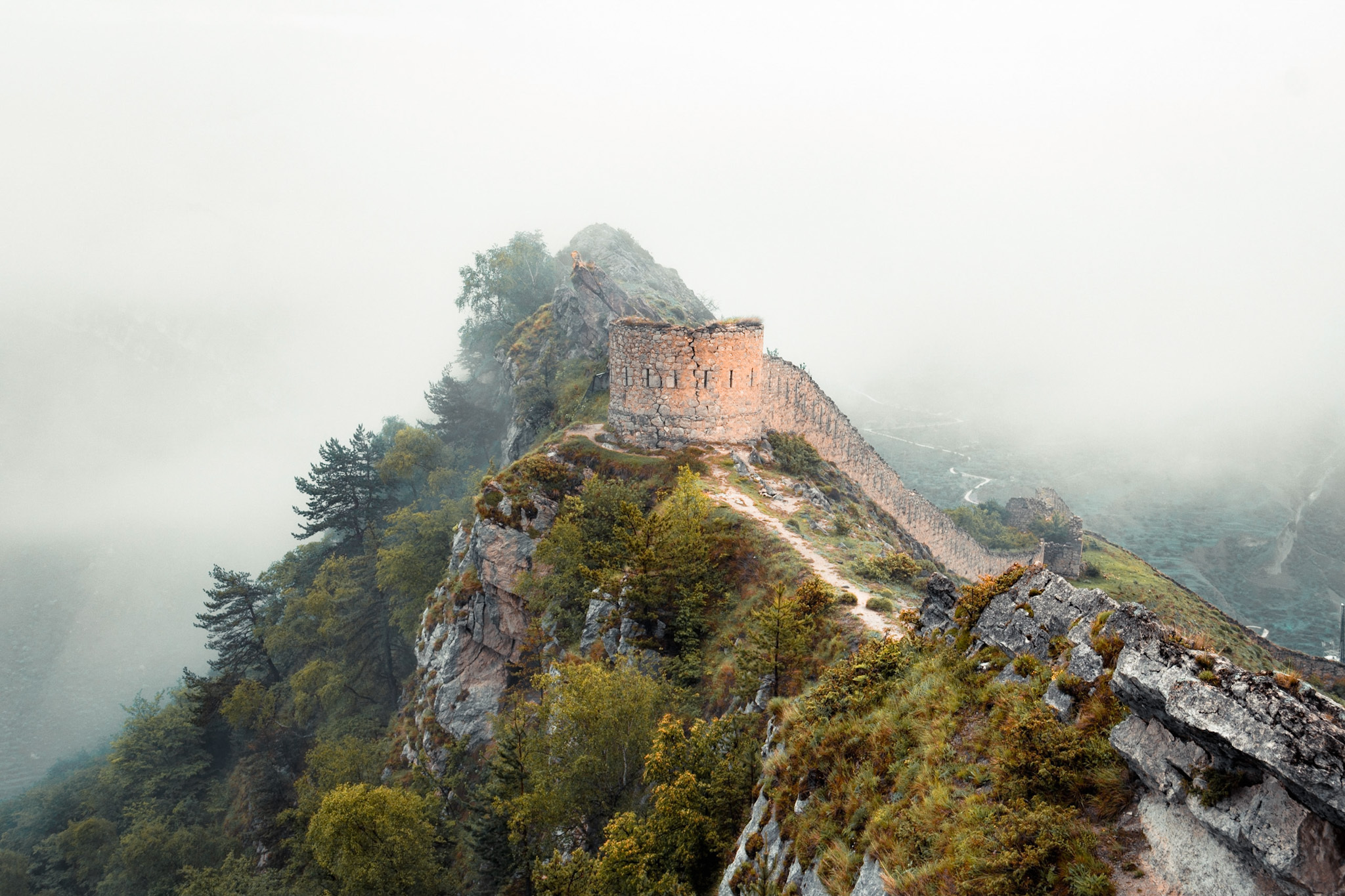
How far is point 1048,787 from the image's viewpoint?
17.6ft

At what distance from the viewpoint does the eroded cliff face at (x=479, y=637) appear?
23.7m

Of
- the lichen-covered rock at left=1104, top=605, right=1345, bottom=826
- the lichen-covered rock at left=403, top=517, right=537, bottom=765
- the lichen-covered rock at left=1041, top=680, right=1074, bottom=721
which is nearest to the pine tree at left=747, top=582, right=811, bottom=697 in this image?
the lichen-covered rock at left=1041, top=680, right=1074, bottom=721

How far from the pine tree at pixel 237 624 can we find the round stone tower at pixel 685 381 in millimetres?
30915

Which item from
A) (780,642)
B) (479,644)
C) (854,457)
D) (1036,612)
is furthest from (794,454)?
(1036,612)

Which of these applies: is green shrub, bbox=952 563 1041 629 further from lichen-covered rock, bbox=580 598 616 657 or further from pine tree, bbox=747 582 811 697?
lichen-covered rock, bbox=580 598 616 657

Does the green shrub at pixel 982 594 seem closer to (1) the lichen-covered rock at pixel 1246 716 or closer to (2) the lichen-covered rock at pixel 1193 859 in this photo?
(1) the lichen-covered rock at pixel 1246 716

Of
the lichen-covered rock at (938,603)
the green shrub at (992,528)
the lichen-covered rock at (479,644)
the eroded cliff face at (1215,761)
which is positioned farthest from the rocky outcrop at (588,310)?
the eroded cliff face at (1215,761)

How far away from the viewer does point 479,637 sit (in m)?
24.6

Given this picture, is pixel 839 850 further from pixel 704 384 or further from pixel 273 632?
pixel 273 632

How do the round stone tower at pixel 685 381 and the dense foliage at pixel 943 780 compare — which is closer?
the dense foliage at pixel 943 780

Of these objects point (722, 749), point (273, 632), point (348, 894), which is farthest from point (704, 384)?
point (273, 632)

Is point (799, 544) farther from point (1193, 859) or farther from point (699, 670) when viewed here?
point (1193, 859)

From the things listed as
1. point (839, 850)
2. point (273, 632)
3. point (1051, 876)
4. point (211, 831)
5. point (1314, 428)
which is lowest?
point (211, 831)

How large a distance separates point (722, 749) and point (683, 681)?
462 centimetres
